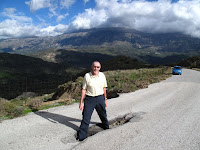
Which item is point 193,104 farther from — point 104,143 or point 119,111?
point 104,143

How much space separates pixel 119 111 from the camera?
265 inches

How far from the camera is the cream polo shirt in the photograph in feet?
14.8

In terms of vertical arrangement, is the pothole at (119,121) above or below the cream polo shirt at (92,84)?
below

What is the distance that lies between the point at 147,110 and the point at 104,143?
3.30 metres

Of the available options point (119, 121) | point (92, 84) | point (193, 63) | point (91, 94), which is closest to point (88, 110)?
point (91, 94)

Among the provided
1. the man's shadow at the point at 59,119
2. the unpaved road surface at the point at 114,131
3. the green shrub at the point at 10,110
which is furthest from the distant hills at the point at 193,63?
the green shrub at the point at 10,110

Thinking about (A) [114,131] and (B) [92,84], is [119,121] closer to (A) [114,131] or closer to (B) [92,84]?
(A) [114,131]

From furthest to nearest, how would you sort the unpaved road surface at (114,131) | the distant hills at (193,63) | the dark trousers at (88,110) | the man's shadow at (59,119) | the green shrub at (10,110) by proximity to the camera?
the distant hills at (193,63)
the green shrub at (10,110)
the man's shadow at (59,119)
the dark trousers at (88,110)
the unpaved road surface at (114,131)

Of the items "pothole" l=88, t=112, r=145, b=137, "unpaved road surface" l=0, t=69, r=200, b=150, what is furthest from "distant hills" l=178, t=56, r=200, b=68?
"pothole" l=88, t=112, r=145, b=137

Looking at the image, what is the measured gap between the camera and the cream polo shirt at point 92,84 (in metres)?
4.52

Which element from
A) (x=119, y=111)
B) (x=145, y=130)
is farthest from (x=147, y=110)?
(x=145, y=130)

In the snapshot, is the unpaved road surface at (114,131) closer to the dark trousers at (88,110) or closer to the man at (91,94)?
the dark trousers at (88,110)

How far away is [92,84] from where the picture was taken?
14.9 ft

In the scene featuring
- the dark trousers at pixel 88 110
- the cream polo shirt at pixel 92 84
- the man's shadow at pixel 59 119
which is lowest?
the man's shadow at pixel 59 119
